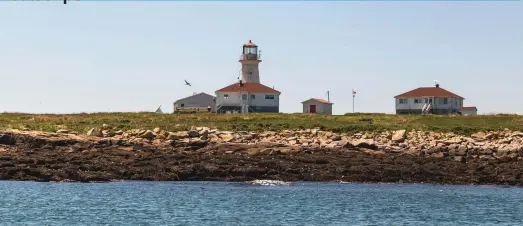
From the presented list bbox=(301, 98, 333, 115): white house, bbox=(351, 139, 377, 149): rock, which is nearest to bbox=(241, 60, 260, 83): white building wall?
bbox=(301, 98, 333, 115): white house

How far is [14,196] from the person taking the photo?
40844 mm

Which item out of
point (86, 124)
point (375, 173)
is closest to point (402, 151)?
point (375, 173)

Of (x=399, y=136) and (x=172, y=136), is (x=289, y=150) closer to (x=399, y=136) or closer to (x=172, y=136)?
(x=172, y=136)

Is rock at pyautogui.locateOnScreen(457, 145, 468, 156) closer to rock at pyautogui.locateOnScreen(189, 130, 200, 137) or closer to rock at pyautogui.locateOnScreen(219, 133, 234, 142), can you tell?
rock at pyautogui.locateOnScreen(219, 133, 234, 142)

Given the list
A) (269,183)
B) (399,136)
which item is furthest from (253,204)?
(399,136)

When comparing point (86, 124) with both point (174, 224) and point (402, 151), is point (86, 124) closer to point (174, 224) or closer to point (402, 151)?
point (402, 151)

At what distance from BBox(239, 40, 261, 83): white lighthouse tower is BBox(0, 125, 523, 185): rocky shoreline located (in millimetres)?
39716

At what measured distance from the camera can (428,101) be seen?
100375 mm

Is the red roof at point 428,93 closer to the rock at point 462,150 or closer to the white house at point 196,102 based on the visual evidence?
the white house at point 196,102

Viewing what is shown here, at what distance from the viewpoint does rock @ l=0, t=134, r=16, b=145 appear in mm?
56156

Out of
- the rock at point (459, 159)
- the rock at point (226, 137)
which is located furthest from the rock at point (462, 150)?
the rock at point (226, 137)

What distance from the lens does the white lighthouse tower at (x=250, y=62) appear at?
10288 centimetres

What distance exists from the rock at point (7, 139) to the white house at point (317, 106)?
5117 cm

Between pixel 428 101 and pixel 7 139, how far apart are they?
5739 cm
